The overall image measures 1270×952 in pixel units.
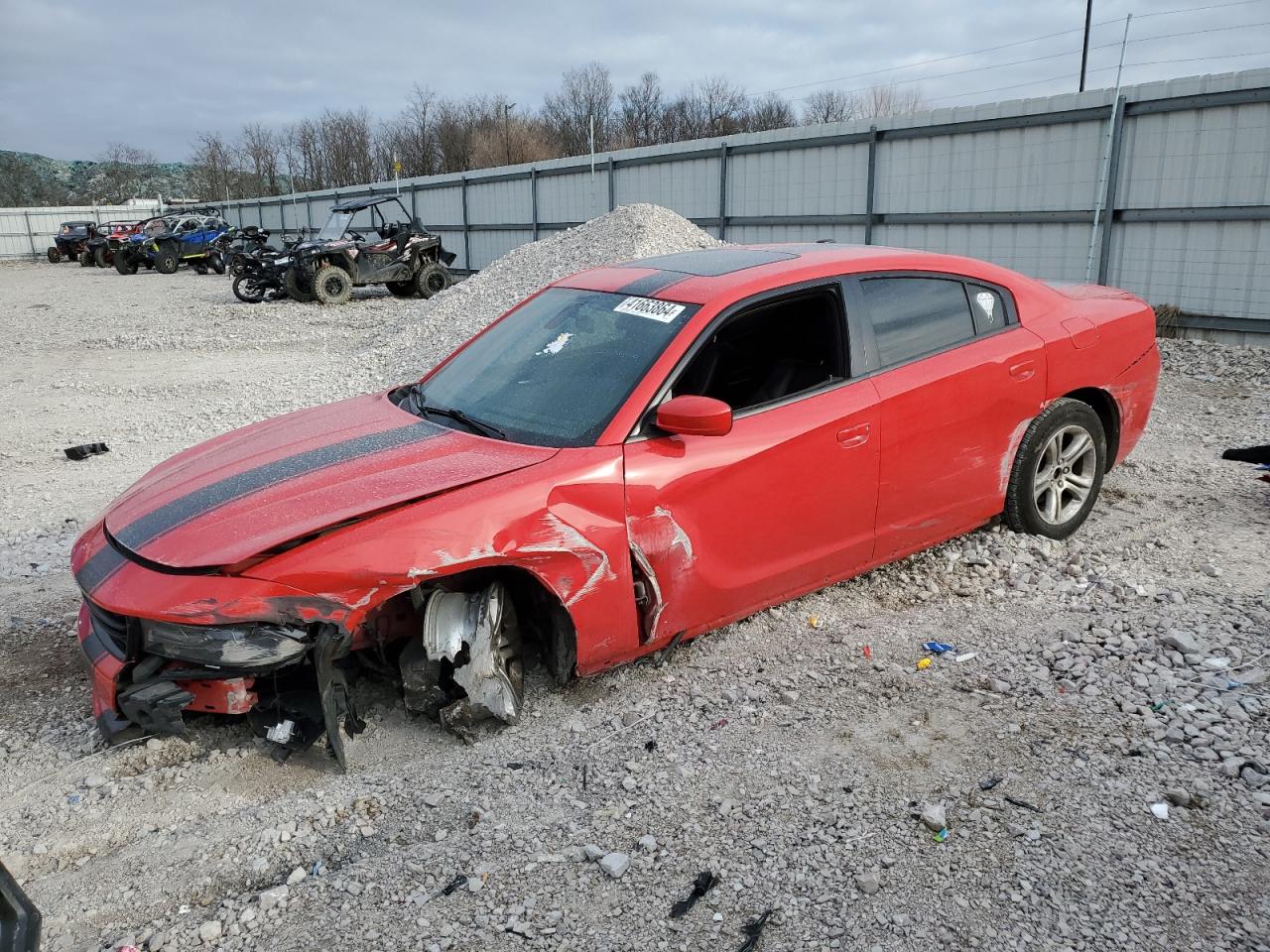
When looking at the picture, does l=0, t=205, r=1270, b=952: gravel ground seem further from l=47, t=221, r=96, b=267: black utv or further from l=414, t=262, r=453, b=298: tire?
l=47, t=221, r=96, b=267: black utv

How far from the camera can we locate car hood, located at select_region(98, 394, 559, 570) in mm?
2979

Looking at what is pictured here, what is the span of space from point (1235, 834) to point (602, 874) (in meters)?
1.79

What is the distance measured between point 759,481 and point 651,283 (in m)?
1.04

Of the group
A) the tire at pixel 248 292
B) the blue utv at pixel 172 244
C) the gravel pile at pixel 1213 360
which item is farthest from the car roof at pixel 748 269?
the blue utv at pixel 172 244

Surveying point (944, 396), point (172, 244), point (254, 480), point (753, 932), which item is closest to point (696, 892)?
point (753, 932)

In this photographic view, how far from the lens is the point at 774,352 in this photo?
165 inches

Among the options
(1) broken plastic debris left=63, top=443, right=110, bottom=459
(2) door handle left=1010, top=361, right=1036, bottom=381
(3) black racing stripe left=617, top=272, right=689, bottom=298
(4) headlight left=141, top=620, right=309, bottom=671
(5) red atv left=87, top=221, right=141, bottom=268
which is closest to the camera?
(4) headlight left=141, top=620, right=309, bottom=671

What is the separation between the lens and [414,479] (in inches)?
124

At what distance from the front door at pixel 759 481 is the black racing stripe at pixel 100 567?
67.9 inches

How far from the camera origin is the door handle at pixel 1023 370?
4273 millimetres

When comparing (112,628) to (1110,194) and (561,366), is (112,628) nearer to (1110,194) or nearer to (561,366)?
(561,366)

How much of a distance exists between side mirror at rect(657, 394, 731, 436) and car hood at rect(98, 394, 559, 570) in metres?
0.45

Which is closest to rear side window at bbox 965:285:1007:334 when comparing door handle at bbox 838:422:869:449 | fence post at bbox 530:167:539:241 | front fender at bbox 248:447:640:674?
door handle at bbox 838:422:869:449

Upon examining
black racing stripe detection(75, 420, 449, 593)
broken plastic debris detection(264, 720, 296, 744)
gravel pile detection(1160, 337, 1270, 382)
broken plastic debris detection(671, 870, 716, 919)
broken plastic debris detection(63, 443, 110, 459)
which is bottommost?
broken plastic debris detection(63, 443, 110, 459)
